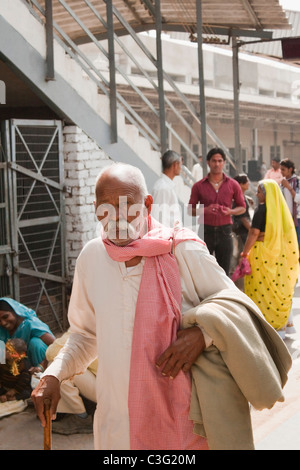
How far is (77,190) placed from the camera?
292 inches

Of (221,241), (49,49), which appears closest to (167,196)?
(221,241)

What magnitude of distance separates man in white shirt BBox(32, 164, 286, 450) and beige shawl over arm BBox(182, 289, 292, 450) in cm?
5

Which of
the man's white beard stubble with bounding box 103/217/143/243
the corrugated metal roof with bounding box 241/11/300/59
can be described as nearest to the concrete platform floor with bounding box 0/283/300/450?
the man's white beard stubble with bounding box 103/217/143/243

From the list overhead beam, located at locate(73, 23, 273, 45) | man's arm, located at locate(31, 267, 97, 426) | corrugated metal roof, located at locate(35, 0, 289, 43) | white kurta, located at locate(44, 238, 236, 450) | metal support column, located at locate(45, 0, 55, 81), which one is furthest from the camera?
overhead beam, located at locate(73, 23, 273, 45)

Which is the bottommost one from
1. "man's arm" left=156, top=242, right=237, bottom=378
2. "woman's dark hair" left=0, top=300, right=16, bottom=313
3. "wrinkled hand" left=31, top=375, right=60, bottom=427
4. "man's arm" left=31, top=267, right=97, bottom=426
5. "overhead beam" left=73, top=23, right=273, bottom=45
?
"woman's dark hair" left=0, top=300, right=16, bottom=313

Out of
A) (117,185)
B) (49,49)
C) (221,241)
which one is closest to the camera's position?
(117,185)

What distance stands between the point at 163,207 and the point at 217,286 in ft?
14.7

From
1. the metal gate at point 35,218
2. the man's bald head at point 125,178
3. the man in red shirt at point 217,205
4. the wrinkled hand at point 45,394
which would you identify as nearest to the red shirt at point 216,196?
the man in red shirt at point 217,205

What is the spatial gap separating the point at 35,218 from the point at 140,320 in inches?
193

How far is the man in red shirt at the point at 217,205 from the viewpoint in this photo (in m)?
7.43

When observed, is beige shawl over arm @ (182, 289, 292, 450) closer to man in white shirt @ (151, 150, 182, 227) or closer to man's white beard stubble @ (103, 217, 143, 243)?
man's white beard stubble @ (103, 217, 143, 243)

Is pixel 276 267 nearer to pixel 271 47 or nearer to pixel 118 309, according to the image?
pixel 118 309

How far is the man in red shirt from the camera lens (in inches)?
293

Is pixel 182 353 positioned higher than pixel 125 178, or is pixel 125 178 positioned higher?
pixel 125 178
